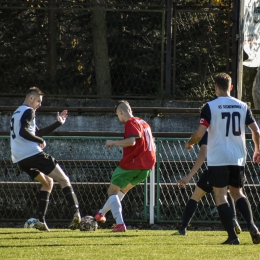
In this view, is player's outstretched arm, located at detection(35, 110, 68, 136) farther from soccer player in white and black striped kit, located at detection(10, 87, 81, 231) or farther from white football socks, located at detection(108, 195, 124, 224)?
white football socks, located at detection(108, 195, 124, 224)

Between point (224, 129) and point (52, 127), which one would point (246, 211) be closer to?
point (224, 129)

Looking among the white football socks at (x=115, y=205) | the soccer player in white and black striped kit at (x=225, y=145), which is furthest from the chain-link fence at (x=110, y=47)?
the soccer player in white and black striped kit at (x=225, y=145)

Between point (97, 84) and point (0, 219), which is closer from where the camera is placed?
point (0, 219)

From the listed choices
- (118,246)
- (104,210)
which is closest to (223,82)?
(118,246)

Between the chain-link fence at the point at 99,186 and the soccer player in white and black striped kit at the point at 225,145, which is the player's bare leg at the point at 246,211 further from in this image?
the chain-link fence at the point at 99,186

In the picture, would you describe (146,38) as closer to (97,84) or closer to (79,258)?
(97,84)

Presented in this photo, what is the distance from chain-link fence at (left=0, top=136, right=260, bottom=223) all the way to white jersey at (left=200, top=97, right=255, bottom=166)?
4451 millimetres

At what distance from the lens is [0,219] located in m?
14.7

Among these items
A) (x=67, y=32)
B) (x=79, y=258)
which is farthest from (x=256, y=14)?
(x=79, y=258)

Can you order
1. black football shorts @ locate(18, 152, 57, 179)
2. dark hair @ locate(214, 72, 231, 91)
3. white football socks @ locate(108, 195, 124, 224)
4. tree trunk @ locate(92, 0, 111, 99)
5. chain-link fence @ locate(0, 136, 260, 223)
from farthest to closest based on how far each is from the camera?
tree trunk @ locate(92, 0, 111, 99) → chain-link fence @ locate(0, 136, 260, 223) → black football shorts @ locate(18, 152, 57, 179) → white football socks @ locate(108, 195, 124, 224) → dark hair @ locate(214, 72, 231, 91)

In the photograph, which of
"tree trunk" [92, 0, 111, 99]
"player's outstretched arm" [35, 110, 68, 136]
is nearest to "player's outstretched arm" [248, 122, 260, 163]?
"player's outstretched arm" [35, 110, 68, 136]

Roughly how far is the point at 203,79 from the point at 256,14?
8.77 ft

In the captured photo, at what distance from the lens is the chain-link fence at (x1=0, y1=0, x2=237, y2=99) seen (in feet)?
58.7

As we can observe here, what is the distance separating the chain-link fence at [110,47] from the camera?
17906mm
